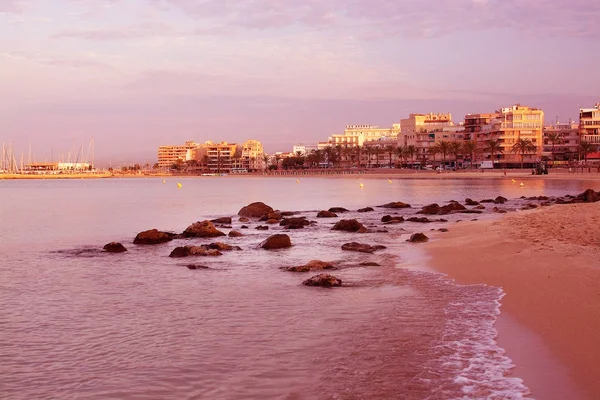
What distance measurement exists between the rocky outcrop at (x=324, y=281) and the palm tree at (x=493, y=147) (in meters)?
138

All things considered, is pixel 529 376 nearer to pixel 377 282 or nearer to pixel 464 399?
pixel 464 399

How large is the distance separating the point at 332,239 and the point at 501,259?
10059 millimetres

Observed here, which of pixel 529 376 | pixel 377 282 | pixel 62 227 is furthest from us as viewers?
pixel 62 227

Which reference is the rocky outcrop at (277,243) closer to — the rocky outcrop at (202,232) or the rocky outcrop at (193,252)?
the rocky outcrop at (193,252)

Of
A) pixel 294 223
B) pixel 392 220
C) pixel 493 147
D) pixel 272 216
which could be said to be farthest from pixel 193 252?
pixel 493 147

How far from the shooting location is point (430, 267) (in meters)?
18.2

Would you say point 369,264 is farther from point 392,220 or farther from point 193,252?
point 392,220

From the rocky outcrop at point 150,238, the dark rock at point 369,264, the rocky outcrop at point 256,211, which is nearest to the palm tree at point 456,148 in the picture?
the rocky outcrop at point 256,211

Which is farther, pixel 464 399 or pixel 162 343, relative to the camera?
pixel 162 343

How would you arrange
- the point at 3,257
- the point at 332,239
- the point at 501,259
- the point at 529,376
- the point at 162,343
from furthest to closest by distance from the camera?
the point at 332,239 → the point at 3,257 → the point at 501,259 → the point at 162,343 → the point at 529,376

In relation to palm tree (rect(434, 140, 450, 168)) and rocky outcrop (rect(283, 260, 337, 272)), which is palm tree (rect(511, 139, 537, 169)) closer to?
palm tree (rect(434, 140, 450, 168))

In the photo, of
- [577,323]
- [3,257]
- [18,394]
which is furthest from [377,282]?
[3,257]

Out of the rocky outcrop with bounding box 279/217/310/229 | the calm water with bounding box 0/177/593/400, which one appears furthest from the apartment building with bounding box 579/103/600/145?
the calm water with bounding box 0/177/593/400

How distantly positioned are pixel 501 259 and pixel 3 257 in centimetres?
1841
